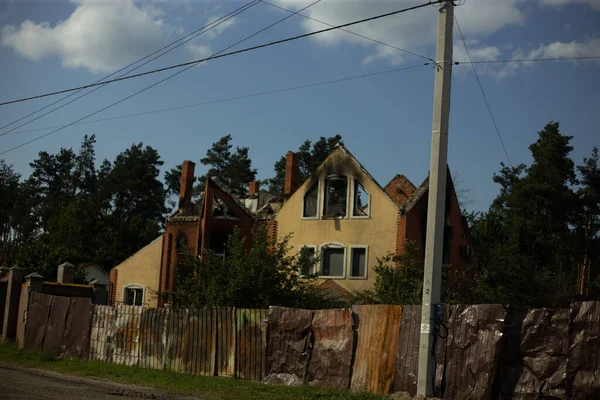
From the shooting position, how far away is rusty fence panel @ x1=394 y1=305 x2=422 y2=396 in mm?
15016

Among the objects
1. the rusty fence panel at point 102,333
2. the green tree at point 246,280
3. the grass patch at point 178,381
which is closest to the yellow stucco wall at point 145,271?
the rusty fence panel at point 102,333

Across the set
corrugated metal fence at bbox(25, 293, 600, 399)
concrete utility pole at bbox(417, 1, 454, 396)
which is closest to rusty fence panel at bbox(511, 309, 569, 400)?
corrugated metal fence at bbox(25, 293, 600, 399)

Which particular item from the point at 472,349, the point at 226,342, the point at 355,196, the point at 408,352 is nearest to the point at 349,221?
the point at 355,196

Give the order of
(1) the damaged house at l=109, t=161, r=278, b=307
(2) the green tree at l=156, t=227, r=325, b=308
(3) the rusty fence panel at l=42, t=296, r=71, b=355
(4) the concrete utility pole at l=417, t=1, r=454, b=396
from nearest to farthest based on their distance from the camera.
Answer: (4) the concrete utility pole at l=417, t=1, r=454, b=396
(2) the green tree at l=156, t=227, r=325, b=308
(3) the rusty fence panel at l=42, t=296, r=71, b=355
(1) the damaged house at l=109, t=161, r=278, b=307

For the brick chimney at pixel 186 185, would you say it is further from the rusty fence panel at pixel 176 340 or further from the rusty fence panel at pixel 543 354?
the rusty fence panel at pixel 543 354

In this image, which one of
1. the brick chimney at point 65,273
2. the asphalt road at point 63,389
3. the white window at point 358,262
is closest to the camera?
the asphalt road at point 63,389

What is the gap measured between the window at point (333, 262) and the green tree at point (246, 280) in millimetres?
9901

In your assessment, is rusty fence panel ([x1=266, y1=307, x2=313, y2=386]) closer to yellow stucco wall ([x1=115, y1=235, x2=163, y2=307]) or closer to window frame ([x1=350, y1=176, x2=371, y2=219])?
window frame ([x1=350, y1=176, x2=371, y2=219])

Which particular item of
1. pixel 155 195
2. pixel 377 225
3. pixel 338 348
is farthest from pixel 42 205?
pixel 338 348

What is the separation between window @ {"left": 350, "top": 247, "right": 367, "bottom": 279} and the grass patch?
1448cm

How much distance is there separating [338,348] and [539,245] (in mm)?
43661

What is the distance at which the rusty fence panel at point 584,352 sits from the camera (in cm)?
1250

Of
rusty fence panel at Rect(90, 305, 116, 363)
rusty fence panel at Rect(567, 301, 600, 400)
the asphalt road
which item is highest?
rusty fence panel at Rect(567, 301, 600, 400)

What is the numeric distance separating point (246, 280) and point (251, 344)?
13.0 feet
